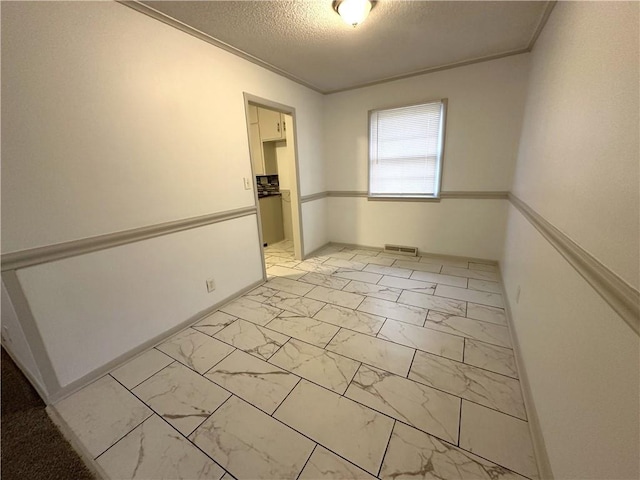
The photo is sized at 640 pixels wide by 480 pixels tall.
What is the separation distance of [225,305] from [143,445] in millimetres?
1315

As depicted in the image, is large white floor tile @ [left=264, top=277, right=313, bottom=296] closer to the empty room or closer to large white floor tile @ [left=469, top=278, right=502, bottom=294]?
the empty room

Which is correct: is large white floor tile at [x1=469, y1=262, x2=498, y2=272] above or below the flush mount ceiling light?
below

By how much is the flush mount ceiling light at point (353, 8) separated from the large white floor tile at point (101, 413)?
278 centimetres

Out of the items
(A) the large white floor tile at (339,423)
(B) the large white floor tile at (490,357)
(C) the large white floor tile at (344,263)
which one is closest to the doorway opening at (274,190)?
(C) the large white floor tile at (344,263)

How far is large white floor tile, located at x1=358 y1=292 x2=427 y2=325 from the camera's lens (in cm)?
219

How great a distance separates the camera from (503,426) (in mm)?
1276

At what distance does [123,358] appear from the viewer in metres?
1.80

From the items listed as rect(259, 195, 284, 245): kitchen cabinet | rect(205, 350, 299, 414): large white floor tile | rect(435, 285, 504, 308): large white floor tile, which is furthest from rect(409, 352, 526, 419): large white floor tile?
rect(259, 195, 284, 245): kitchen cabinet

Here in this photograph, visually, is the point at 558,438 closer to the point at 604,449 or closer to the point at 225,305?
the point at 604,449

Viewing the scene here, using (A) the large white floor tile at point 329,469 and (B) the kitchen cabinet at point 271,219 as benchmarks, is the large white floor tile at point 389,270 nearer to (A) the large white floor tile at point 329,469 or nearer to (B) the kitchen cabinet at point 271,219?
(B) the kitchen cabinet at point 271,219

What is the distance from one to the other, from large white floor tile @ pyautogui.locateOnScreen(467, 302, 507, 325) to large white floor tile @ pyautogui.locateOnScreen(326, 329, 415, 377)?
0.79 meters

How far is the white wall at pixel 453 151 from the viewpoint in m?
2.78

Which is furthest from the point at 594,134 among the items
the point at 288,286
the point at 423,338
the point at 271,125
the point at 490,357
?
the point at 271,125

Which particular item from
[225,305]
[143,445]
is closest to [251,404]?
[143,445]
